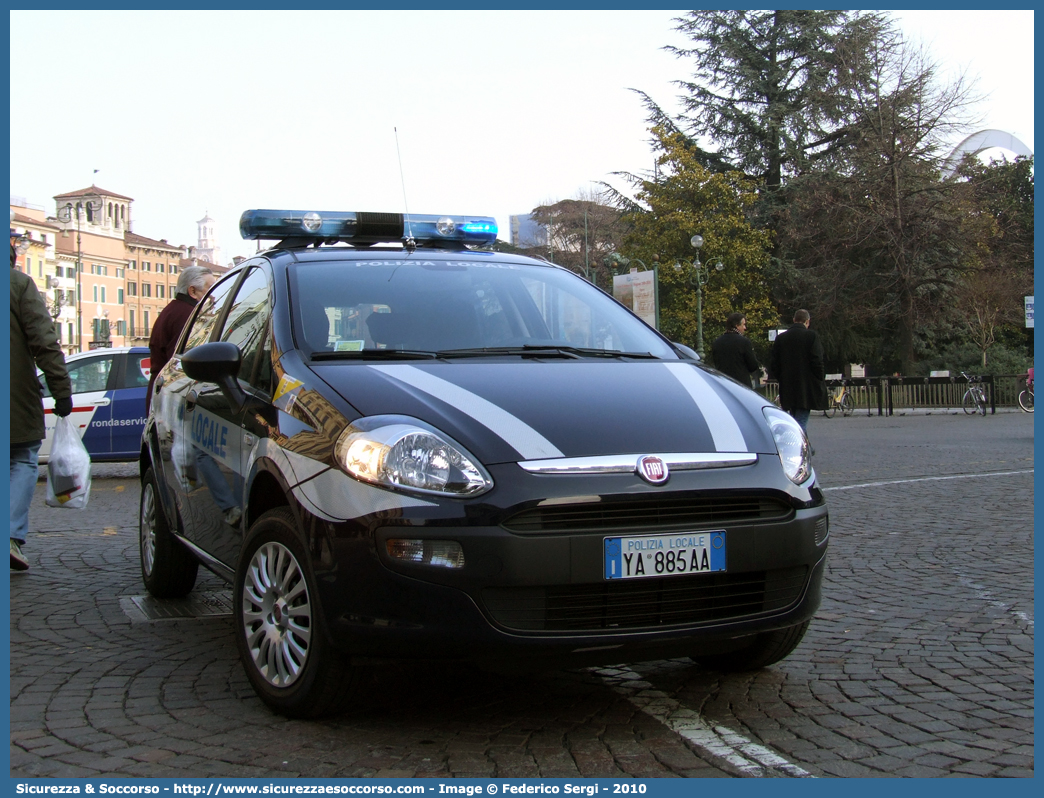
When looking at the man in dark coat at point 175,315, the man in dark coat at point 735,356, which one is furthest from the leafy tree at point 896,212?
the man in dark coat at point 175,315

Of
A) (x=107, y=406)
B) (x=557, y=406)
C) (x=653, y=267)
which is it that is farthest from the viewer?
(x=653, y=267)

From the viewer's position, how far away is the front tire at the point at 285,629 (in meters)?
3.50

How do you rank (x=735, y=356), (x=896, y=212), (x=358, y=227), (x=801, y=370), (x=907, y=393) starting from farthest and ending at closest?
(x=896, y=212) → (x=907, y=393) → (x=735, y=356) → (x=801, y=370) → (x=358, y=227)

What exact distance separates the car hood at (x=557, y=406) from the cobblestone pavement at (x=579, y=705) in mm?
864

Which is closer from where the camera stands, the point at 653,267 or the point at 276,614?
the point at 276,614

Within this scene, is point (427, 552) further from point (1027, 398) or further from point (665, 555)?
point (1027, 398)

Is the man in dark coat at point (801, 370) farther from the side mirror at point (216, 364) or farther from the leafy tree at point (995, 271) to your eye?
the leafy tree at point (995, 271)

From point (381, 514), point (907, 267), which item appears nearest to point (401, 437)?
point (381, 514)

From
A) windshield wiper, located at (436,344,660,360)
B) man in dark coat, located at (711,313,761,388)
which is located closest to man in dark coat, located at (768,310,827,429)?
man in dark coat, located at (711,313,761,388)

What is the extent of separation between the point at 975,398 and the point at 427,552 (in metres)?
28.5

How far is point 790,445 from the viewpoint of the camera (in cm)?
382

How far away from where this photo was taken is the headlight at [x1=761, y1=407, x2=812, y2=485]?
12.2 feet

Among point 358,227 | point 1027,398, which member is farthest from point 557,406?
point 1027,398

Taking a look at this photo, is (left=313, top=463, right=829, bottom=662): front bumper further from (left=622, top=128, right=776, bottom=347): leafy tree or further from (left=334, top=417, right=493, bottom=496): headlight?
(left=622, top=128, right=776, bottom=347): leafy tree
